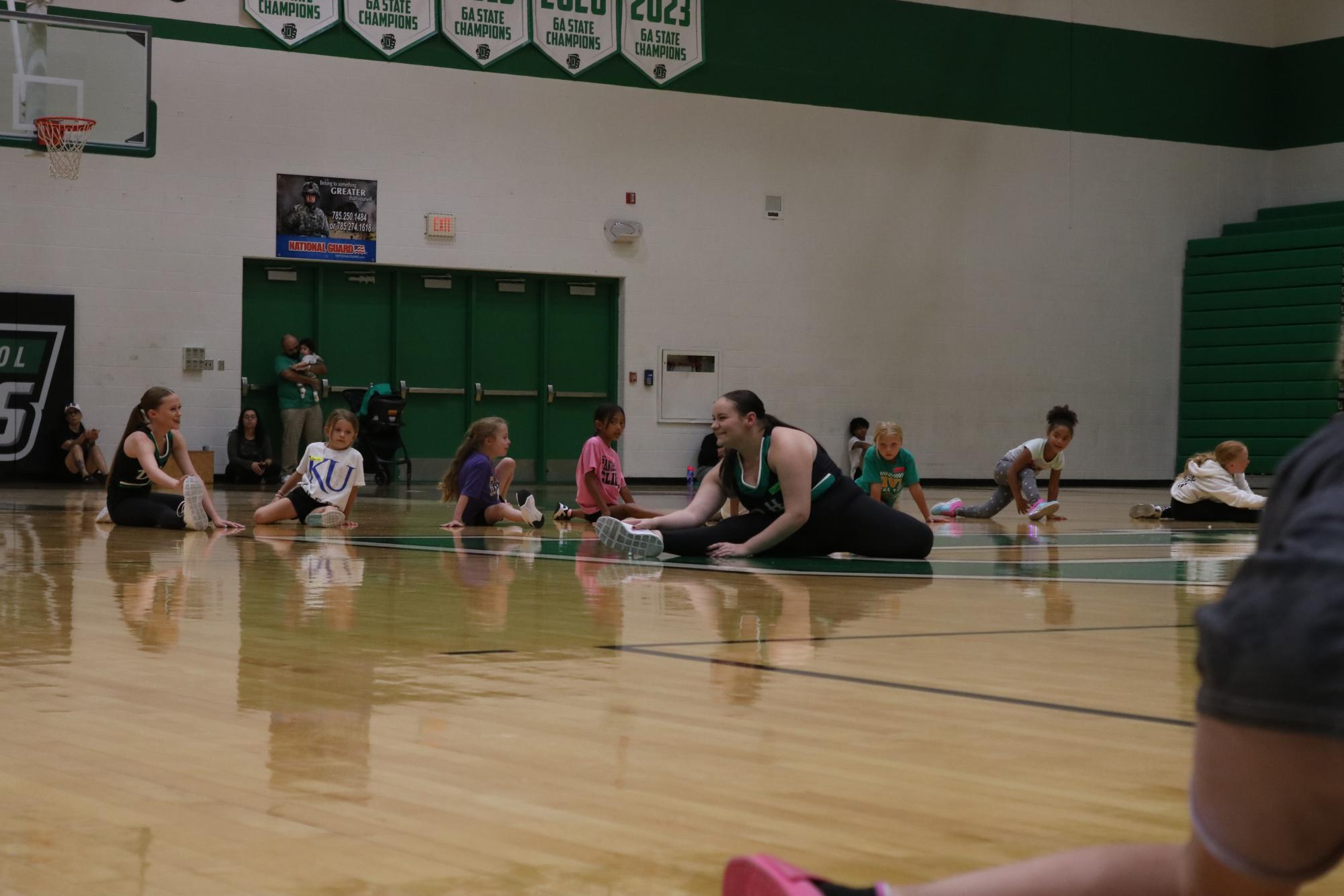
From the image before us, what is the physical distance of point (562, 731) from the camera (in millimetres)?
3125

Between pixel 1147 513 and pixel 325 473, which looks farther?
pixel 1147 513

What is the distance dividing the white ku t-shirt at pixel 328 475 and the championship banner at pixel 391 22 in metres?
9.78

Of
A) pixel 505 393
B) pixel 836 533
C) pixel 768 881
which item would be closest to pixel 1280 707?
pixel 768 881

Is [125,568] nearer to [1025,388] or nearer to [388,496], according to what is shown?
[388,496]

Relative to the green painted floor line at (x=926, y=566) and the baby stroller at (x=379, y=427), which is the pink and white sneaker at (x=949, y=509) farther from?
the baby stroller at (x=379, y=427)

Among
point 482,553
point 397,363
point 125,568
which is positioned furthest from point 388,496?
point 125,568

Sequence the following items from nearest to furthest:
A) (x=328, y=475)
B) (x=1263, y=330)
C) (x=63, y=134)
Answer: (x=328, y=475), (x=63, y=134), (x=1263, y=330)

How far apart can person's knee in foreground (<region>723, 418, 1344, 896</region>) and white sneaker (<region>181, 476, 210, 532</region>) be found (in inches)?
371

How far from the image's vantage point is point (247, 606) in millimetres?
5516

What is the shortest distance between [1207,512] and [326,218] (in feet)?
36.8

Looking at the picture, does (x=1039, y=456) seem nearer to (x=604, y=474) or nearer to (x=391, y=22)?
(x=604, y=474)

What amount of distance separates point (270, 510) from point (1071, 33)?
17.1 m

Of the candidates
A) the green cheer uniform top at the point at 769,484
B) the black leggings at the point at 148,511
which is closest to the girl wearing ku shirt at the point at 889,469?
the green cheer uniform top at the point at 769,484

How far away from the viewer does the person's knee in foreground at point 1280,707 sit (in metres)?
1.23
